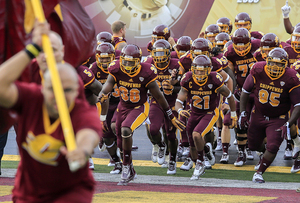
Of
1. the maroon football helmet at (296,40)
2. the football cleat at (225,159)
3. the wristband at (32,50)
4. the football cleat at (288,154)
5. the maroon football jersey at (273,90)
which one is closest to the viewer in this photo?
the wristband at (32,50)

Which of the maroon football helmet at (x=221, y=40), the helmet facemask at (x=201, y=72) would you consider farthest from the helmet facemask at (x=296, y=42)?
the helmet facemask at (x=201, y=72)

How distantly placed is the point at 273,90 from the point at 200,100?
120 centimetres

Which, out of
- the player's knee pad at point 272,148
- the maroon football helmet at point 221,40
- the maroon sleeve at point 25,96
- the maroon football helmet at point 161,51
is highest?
the maroon sleeve at point 25,96

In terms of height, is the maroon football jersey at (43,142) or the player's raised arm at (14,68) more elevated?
the player's raised arm at (14,68)

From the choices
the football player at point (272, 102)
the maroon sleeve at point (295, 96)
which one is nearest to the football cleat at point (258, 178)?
the football player at point (272, 102)

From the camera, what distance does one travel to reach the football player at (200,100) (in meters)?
7.94

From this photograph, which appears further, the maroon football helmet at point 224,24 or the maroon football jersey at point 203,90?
the maroon football helmet at point 224,24

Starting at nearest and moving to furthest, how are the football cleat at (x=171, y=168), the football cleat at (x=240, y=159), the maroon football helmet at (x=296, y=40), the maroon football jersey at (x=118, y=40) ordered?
the football cleat at (x=171, y=168) < the football cleat at (x=240, y=159) < the maroon football helmet at (x=296, y=40) < the maroon football jersey at (x=118, y=40)

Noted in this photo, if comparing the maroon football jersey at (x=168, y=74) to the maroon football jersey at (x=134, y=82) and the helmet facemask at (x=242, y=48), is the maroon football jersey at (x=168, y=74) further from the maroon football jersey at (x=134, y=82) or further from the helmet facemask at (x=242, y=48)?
the helmet facemask at (x=242, y=48)

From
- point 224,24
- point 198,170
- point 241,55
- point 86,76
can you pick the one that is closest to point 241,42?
point 241,55

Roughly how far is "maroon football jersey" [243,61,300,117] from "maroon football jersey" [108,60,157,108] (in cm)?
175

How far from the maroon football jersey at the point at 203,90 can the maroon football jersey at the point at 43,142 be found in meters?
5.11

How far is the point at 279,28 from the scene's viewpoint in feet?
53.8

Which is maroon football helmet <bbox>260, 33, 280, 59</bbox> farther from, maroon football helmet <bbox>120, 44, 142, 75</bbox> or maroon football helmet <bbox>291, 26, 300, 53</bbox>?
maroon football helmet <bbox>120, 44, 142, 75</bbox>
